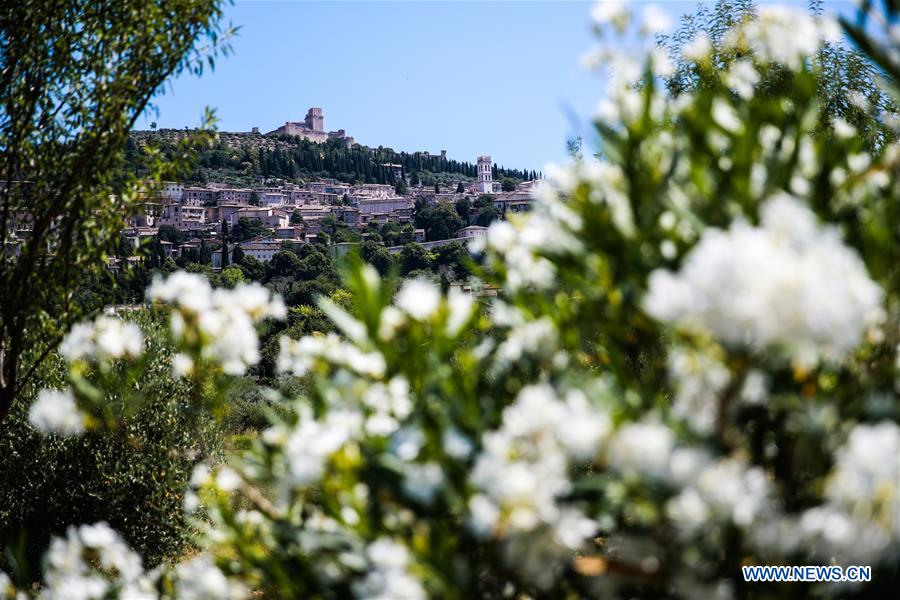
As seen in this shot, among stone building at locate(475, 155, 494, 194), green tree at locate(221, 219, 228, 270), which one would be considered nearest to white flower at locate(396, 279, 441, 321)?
green tree at locate(221, 219, 228, 270)

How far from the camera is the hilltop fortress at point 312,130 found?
14950 centimetres

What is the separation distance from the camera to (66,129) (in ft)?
16.5

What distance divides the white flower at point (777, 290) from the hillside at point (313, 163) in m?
120

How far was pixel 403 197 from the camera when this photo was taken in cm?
12012

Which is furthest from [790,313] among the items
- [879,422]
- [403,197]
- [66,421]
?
[403,197]

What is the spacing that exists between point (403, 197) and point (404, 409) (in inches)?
4703

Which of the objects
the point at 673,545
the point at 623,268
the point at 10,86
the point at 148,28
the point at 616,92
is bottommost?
the point at 673,545

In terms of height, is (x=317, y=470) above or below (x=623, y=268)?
below

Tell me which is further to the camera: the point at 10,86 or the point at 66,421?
the point at 10,86

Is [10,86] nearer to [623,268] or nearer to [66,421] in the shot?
[66,421]

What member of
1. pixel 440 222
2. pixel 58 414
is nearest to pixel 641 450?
pixel 58 414

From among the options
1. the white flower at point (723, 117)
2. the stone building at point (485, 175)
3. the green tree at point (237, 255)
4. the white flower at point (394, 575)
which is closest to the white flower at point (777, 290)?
the white flower at point (723, 117)

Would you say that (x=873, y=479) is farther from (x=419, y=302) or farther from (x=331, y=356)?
A: (x=331, y=356)

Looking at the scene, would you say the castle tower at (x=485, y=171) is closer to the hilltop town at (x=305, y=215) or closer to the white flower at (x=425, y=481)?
the hilltop town at (x=305, y=215)
